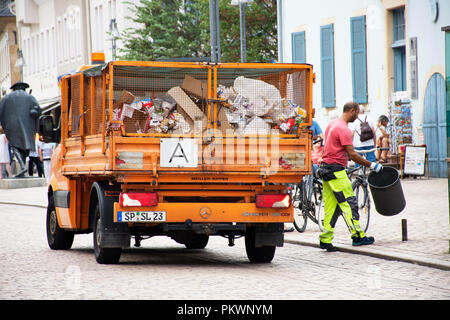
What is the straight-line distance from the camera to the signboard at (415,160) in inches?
1035

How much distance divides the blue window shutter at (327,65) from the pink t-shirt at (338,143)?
63.7ft

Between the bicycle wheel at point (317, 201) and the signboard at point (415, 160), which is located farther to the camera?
the signboard at point (415, 160)

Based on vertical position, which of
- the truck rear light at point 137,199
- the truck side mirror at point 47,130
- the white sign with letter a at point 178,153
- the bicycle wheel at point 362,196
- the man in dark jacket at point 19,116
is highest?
the man in dark jacket at point 19,116

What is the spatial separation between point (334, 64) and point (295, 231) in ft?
55.8

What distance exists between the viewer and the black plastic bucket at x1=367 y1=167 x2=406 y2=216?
1357 cm

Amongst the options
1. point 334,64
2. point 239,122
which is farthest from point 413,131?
point 239,122

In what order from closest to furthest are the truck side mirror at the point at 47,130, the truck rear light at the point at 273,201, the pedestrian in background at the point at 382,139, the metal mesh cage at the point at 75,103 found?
the truck rear light at the point at 273,201, the metal mesh cage at the point at 75,103, the truck side mirror at the point at 47,130, the pedestrian in background at the point at 382,139

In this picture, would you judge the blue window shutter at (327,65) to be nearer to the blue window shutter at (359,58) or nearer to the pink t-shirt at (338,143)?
the blue window shutter at (359,58)

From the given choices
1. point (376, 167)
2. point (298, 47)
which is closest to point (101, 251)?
point (376, 167)

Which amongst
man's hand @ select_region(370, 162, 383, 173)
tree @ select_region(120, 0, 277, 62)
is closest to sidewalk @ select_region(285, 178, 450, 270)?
man's hand @ select_region(370, 162, 383, 173)

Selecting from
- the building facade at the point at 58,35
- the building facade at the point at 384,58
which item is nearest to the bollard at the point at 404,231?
the building facade at the point at 384,58

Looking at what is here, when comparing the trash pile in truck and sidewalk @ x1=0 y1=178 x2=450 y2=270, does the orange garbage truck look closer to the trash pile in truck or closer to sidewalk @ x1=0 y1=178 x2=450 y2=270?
the trash pile in truck

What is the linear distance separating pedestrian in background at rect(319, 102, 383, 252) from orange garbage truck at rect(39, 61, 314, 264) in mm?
1273
